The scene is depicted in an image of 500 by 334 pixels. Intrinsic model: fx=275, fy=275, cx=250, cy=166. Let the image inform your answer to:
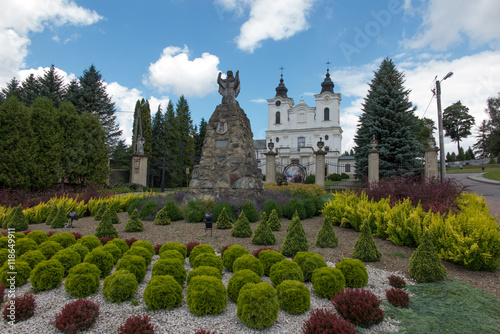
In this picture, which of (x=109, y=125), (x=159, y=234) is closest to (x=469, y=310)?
(x=159, y=234)

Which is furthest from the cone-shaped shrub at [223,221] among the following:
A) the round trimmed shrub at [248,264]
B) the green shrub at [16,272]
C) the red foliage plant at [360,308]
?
the red foliage plant at [360,308]

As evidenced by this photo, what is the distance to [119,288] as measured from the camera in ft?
10.0

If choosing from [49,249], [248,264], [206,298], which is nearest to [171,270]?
[206,298]

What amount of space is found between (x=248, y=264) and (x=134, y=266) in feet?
4.86

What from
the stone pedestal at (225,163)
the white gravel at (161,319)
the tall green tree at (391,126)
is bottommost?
the white gravel at (161,319)

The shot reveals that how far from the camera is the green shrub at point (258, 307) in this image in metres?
2.64

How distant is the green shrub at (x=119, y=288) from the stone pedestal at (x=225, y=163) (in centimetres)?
583

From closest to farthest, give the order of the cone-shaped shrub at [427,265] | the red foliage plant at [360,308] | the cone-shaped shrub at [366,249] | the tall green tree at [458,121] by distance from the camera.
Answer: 1. the red foliage plant at [360,308]
2. the cone-shaped shrub at [427,265]
3. the cone-shaped shrub at [366,249]
4. the tall green tree at [458,121]

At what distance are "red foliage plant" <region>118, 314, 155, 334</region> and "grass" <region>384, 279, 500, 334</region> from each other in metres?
2.40

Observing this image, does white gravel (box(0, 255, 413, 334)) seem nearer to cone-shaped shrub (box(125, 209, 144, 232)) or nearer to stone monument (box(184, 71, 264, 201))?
cone-shaped shrub (box(125, 209, 144, 232))

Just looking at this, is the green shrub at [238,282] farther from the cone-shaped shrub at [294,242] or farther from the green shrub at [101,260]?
the green shrub at [101,260]

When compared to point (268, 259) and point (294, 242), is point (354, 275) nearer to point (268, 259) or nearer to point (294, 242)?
point (268, 259)

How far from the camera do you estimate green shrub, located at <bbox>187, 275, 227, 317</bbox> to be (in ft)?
9.30

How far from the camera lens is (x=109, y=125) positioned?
1238 inches
